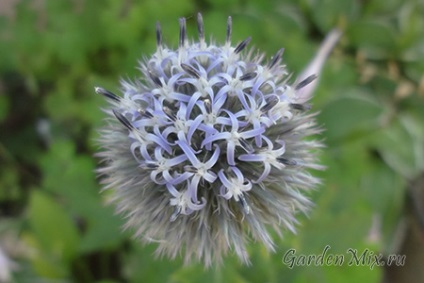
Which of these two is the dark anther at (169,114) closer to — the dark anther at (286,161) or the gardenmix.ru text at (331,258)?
the dark anther at (286,161)

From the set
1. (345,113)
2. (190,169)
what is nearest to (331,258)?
(345,113)

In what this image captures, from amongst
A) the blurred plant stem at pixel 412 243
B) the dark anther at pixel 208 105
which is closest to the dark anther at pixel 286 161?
the dark anther at pixel 208 105

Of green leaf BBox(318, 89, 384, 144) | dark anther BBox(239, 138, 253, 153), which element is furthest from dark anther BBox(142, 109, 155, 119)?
green leaf BBox(318, 89, 384, 144)

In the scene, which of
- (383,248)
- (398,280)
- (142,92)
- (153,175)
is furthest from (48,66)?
(398,280)

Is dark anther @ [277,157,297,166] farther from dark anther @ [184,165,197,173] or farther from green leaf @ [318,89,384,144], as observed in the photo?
green leaf @ [318,89,384,144]

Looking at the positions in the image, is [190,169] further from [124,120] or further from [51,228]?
[51,228]
